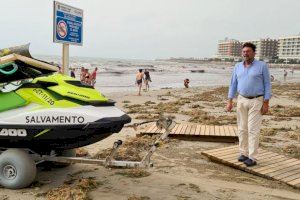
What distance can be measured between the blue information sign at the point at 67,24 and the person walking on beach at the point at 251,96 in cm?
366

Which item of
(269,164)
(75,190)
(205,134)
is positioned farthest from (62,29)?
(269,164)

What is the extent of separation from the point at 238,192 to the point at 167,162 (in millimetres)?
1725

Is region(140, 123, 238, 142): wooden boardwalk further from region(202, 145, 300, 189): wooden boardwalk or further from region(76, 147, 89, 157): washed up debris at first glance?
region(76, 147, 89, 157): washed up debris

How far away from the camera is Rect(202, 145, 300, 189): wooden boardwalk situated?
567 centimetres

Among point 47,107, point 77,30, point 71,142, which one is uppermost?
point 77,30

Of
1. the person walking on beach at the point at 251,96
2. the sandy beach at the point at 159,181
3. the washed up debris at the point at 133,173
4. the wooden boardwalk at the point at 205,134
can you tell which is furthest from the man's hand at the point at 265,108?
the wooden boardwalk at the point at 205,134

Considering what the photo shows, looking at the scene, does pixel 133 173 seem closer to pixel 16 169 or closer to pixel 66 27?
pixel 16 169

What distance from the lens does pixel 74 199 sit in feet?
15.0

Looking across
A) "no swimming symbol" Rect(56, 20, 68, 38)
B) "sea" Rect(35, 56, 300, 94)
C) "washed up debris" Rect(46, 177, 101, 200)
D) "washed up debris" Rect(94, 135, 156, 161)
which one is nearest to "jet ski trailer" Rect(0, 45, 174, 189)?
"washed up debris" Rect(46, 177, 101, 200)

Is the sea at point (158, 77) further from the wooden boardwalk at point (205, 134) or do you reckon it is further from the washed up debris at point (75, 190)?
the washed up debris at point (75, 190)

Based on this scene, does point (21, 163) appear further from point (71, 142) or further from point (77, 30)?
point (77, 30)

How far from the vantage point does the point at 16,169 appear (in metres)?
4.93

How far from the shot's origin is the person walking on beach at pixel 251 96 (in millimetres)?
5969

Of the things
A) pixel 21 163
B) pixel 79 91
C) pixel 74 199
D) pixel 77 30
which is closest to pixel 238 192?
pixel 74 199
